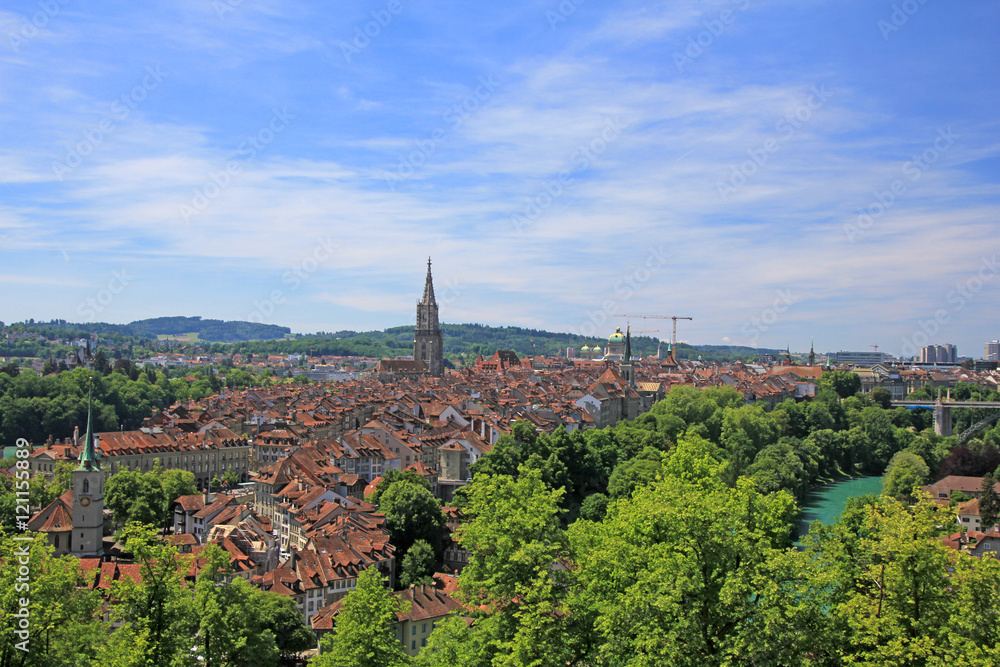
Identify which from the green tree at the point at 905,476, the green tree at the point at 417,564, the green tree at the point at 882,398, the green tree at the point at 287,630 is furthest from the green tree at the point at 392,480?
the green tree at the point at 882,398

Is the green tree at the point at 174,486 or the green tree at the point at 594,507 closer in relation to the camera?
the green tree at the point at 594,507

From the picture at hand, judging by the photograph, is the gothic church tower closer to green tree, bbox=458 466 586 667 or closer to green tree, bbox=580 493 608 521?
green tree, bbox=580 493 608 521

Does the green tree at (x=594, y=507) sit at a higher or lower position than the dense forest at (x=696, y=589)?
lower

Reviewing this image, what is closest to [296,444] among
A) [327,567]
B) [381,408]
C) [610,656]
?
[381,408]

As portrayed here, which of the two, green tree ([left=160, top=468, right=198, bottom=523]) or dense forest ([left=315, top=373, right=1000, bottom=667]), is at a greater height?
dense forest ([left=315, top=373, right=1000, bottom=667])

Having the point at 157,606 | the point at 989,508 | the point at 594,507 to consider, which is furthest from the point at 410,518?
the point at 989,508

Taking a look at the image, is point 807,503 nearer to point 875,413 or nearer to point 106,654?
point 875,413

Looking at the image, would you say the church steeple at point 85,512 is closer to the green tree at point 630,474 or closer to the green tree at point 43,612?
the green tree at point 43,612

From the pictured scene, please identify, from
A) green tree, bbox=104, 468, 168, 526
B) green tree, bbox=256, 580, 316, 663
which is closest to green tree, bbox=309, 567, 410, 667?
green tree, bbox=256, 580, 316, 663
